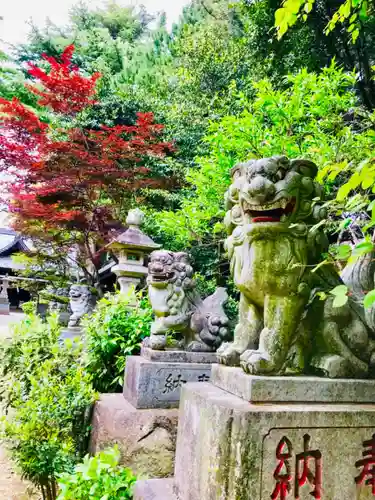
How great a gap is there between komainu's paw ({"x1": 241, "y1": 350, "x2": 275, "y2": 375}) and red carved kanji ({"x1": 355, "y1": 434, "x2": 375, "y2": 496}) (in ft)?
2.05

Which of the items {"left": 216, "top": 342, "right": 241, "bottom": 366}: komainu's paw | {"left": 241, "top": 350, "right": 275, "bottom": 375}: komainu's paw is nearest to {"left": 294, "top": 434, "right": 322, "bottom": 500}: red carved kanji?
{"left": 241, "top": 350, "right": 275, "bottom": 375}: komainu's paw

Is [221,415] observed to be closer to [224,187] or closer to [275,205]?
[275,205]

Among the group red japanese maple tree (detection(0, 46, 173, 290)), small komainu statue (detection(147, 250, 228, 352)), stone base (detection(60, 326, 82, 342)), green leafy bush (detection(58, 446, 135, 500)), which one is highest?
red japanese maple tree (detection(0, 46, 173, 290))

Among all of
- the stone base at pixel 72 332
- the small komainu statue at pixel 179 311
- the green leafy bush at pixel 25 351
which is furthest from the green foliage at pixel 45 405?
the stone base at pixel 72 332

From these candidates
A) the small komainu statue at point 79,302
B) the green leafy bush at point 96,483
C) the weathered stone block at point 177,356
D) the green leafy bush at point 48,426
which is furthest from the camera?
the small komainu statue at point 79,302

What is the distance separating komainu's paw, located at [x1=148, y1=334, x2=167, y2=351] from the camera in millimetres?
4213

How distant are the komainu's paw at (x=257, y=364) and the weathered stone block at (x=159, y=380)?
1.98 metres

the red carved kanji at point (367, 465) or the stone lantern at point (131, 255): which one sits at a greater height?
the stone lantern at point (131, 255)

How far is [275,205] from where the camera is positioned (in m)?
2.30

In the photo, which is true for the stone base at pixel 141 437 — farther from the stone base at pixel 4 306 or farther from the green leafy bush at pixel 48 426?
the stone base at pixel 4 306

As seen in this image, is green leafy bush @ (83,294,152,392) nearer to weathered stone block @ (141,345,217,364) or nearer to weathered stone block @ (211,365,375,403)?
weathered stone block @ (141,345,217,364)

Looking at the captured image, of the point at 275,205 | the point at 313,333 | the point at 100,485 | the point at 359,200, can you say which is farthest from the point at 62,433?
the point at 359,200

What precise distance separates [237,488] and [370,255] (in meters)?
1.67

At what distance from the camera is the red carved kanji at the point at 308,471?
2.06 metres
